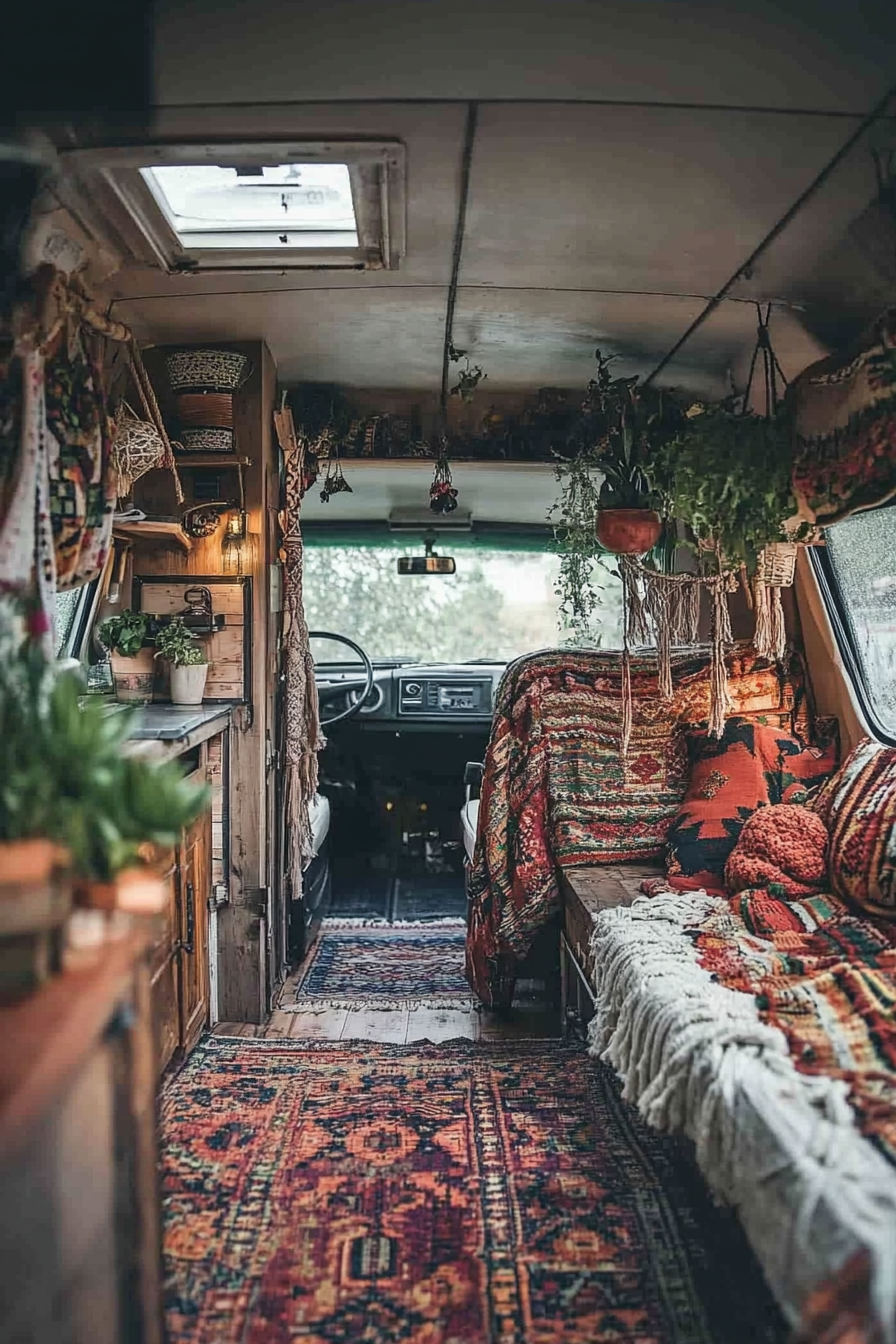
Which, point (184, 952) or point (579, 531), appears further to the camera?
point (579, 531)

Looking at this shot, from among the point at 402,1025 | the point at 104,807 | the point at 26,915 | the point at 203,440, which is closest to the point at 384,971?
the point at 402,1025

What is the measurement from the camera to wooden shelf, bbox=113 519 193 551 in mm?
3279

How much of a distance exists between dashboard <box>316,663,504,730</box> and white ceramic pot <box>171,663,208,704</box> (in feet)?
6.81


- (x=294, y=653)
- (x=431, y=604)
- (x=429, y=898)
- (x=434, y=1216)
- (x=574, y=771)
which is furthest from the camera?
(x=431, y=604)

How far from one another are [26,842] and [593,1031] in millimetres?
1670

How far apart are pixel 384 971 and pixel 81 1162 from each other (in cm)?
313

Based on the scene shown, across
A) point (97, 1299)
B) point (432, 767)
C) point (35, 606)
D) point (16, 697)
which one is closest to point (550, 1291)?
point (97, 1299)

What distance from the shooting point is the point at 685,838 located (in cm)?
309

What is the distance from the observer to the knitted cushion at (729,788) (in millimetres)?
2998

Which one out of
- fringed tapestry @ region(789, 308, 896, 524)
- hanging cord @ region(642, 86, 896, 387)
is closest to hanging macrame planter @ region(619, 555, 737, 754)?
fringed tapestry @ region(789, 308, 896, 524)

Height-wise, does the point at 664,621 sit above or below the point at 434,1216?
above

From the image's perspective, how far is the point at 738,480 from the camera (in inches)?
109

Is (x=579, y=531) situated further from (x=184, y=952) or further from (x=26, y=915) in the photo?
(x=26, y=915)

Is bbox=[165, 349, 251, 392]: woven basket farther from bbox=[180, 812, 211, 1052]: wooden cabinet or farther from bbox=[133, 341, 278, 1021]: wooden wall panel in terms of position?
bbox=[180, 812, 211, 1052]: wooden cabinet
